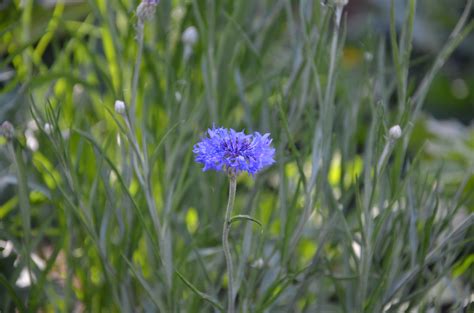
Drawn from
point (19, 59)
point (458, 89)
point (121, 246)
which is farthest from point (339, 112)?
point (458, 89)

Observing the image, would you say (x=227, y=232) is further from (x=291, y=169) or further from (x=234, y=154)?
(x=291, y=169)

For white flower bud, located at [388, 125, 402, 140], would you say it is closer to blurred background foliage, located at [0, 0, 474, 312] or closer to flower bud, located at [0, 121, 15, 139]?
blurred background foliage, located at [0, 0, 474, 312]

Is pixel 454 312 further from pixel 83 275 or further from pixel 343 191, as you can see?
pixel 83 275

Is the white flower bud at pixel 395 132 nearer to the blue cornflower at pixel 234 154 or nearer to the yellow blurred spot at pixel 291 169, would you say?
the blue cornflower at pixel 234 154

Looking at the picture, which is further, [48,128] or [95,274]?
[95,274]

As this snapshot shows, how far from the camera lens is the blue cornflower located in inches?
20.9

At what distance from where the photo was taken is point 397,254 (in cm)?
81

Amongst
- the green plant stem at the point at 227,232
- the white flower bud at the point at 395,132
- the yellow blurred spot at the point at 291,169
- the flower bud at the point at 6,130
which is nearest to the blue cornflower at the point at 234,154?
the green plant stem at the point at 227,232

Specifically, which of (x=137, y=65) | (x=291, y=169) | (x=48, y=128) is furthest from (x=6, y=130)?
(x=291, y=169)

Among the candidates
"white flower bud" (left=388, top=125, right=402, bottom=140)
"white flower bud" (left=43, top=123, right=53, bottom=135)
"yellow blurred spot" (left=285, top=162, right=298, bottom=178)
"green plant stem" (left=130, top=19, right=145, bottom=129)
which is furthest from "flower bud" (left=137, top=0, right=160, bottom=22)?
"yellow blurred spot" (left=285, top=162, right=298, bottom=178)

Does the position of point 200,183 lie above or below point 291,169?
below

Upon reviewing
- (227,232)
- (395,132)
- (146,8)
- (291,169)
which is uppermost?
(291,169)

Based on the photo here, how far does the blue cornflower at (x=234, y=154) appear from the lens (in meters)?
0.53

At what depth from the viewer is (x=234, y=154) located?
0.53 meters
